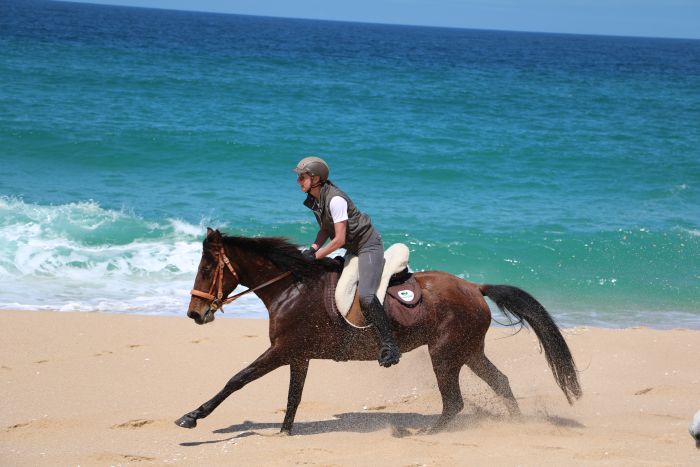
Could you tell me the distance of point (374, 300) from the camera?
276 inches

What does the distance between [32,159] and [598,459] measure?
63.7 feet

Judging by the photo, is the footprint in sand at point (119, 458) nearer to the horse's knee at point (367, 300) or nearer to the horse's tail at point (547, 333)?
the horse's knee at point (367, 300)

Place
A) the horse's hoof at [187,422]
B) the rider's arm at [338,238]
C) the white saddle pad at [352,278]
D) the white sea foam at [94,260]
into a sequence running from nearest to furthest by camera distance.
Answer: the rider's arm at [338,238]
the horse's hoof at [187,422]
the white saddle pad at [352,278]
the white sea foam at [94,260]

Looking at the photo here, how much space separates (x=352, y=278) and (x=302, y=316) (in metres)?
0.52

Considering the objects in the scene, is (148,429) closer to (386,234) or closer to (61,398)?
(61,398)

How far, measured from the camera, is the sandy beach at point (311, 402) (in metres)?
6.45

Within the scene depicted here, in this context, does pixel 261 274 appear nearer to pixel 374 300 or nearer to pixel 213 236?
pixel 213 236

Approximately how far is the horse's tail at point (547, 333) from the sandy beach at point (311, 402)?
0.36m

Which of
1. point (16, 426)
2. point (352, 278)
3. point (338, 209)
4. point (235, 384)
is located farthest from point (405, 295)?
point (16, 426)

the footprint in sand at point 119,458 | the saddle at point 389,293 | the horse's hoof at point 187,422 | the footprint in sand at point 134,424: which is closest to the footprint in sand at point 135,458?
the footprint in sand at point 119,458

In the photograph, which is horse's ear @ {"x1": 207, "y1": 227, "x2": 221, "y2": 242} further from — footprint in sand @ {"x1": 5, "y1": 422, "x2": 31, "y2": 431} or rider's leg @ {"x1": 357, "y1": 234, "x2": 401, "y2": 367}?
footprint in sand @ {"x1": 5, "y1": 422, "x2": 31, "y2": 431}

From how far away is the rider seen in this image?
22.7ft

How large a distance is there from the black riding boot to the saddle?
12 cm

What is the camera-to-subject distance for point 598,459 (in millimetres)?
6062
